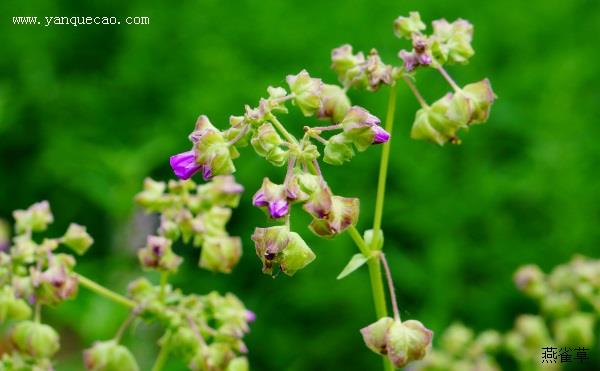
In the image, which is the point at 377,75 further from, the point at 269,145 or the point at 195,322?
the point at 195,322

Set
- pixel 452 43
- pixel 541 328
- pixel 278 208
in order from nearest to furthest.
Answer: pixel 278 208, pixel 452 43, pixel 541 328

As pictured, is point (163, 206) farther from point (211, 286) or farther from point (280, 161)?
point (211, 286)

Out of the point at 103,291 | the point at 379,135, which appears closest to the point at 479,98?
the point at 379,135

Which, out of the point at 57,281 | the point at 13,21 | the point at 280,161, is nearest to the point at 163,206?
the point at 57,281

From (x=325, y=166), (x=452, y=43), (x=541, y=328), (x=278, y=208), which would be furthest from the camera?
(x=325, y=166)

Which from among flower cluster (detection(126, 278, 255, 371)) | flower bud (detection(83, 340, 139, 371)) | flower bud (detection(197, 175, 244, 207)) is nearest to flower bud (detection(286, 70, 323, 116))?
flower bud (detection(197, 175, 244, 207))

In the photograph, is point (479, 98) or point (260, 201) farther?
point (479, 98)
